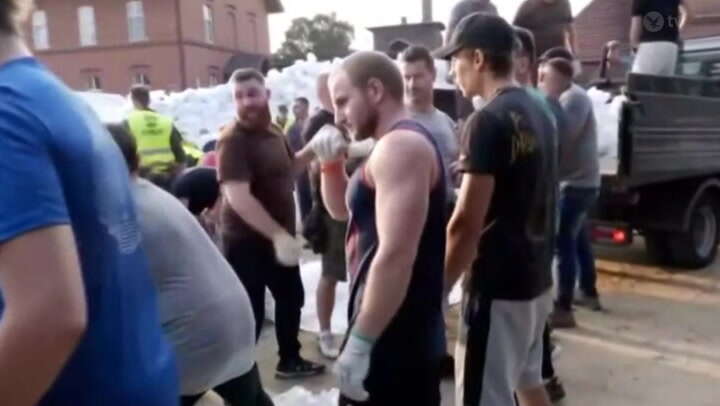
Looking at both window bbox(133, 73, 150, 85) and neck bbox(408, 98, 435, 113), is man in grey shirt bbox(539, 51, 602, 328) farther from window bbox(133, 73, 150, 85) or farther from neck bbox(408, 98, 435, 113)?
window bbox(133, 73, 150, 85)

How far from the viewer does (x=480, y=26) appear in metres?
3.38

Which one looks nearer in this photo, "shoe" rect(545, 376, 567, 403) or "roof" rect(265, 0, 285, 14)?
"shoe" rect(545, 376, 567, 403)

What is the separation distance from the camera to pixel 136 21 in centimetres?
4234

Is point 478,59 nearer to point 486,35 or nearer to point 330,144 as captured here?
point 486,35

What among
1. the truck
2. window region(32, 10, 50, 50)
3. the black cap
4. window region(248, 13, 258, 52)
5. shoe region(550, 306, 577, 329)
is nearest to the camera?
the black cap

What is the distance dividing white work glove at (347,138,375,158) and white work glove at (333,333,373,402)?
0.66 metres

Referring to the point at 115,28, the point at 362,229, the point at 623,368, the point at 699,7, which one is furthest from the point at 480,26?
the point at 115,28

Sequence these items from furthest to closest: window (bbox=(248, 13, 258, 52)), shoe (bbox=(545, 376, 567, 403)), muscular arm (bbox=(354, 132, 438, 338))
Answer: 1. window (bbox=(248, 13, 258, 52))
2. shoe (bbox=(545, 376, 567, 403))
3. muscular arm (bbox=(354, 132, 438, 338))

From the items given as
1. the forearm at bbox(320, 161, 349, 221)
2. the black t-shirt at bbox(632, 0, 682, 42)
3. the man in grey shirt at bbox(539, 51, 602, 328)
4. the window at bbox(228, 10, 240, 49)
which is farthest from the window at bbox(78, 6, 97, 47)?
the forearm at bbox(320, 161, 349, 221)

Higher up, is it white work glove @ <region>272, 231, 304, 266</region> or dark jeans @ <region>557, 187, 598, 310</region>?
white work glove @ <region>272, 231, 304, 266</region>

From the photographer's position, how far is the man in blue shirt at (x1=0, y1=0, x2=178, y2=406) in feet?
4.83

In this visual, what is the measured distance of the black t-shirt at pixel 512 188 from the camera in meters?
3.22

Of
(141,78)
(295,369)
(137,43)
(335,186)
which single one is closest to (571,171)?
(295,369)

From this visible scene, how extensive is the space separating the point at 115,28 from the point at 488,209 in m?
42.0
